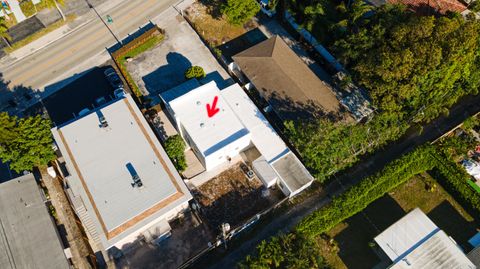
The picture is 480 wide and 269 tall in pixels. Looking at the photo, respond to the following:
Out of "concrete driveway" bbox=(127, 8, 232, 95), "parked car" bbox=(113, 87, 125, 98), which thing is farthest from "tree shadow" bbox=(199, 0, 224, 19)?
"parked car" bbox=(113, 87, 125, 98)

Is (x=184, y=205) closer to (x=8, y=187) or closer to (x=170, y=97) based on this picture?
(x=170, y=97)

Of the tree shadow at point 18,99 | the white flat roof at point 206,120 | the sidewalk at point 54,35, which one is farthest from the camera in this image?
the sidewalk at point 54,35

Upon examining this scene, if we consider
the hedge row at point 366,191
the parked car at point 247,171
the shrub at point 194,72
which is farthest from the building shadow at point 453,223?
the shrub at point 194,72

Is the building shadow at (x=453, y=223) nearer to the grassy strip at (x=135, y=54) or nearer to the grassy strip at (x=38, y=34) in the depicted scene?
the grassy strip at (x=135, y=54)

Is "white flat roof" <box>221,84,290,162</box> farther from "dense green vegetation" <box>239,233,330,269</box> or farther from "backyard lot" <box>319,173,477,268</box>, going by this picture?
"backyard lot" <box>319,173,477,268</box>

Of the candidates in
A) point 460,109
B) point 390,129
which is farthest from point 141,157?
point 460,109
